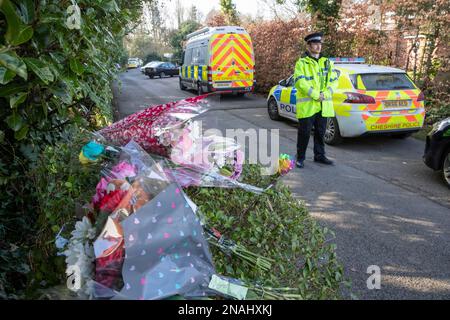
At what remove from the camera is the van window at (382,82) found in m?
7.07

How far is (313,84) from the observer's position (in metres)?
5.73

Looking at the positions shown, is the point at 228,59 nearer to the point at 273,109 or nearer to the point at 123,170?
the point at 273,109

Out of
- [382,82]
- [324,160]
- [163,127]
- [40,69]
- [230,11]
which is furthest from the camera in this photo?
[230,11]

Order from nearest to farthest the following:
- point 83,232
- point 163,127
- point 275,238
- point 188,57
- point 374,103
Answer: point 83,232, point 275,238, point 163,127, point 374,103, point 188,57

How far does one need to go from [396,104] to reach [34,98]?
691cm

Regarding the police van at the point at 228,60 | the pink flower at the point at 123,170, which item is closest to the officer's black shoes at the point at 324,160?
the pink flower at the point at 123,170

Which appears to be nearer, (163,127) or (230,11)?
(163,127)

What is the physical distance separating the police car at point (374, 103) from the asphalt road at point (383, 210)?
1.56 ft

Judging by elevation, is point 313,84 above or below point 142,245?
above

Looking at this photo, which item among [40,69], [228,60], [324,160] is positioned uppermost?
[228,60]

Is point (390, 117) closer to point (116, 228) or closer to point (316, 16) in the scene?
point (116, 228)

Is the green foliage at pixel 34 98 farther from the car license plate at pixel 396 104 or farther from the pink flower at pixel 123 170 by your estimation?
the car license plate at pixel 396 104

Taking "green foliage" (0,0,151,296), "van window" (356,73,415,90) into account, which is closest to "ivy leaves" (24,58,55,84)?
"green foliage" (0,0,151,296)

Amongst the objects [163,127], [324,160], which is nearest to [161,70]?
[324,160]
